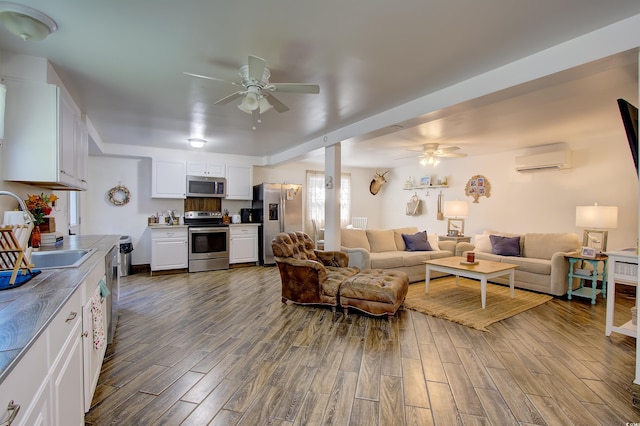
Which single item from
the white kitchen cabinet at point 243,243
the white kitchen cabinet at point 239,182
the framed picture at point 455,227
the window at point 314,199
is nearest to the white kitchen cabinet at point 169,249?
the white kitchen cabinet at point 243,243

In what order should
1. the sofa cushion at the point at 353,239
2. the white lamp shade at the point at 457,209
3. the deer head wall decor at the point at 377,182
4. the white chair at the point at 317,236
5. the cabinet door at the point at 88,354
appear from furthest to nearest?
the deer head wall decor at the point at 377,182 < the white chair at the point at 317,236 < the white lamp shade at the point at 457,209 < the sofa cushion at the point at 353,239 < the cabinet door at the point at 88,354

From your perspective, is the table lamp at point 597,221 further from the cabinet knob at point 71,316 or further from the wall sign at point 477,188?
the cabinet knob at point 71,316

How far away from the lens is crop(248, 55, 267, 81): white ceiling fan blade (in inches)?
84.4

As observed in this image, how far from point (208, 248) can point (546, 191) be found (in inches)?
251

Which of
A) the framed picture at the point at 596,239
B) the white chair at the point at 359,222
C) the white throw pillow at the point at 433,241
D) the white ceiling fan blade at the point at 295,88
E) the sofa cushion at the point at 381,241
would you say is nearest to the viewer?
the white ceiling fan blade at the point at 295,88

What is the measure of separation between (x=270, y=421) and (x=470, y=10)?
8.93ft

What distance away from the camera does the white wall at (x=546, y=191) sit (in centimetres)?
465

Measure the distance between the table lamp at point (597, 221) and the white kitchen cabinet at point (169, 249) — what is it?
655 centimetres

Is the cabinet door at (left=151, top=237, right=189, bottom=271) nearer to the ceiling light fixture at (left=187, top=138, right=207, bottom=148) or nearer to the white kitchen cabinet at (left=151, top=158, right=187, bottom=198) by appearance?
the white kitchen cabinet at (left=151, top=158, right=187, bottom=198)

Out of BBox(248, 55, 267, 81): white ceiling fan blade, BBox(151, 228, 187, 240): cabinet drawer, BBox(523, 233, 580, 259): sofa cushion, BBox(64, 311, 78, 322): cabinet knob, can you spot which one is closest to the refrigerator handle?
BBox(151, 228, 187, 240): cabinet drawer

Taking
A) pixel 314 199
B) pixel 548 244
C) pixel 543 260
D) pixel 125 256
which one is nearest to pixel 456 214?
pixel 548 244

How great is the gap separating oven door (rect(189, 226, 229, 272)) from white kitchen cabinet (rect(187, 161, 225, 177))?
1129 millimetres

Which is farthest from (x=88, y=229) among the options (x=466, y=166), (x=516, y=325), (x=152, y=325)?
(x=466, y=166)

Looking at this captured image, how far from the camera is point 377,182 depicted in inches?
333
